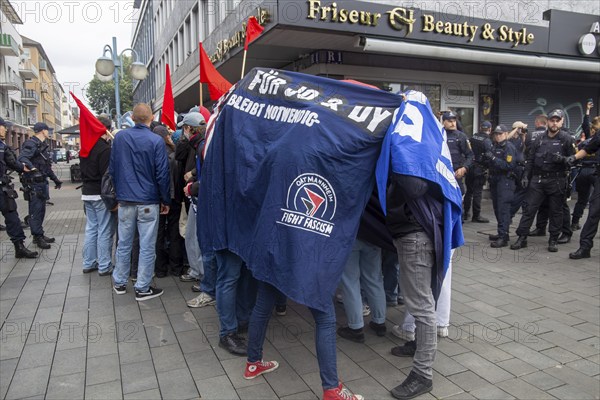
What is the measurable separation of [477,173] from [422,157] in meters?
7.24

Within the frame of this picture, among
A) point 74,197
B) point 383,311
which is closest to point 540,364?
point 383,311

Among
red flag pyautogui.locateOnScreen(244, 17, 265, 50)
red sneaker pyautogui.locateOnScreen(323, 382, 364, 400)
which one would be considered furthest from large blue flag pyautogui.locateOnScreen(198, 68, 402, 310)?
red flag pyautogui.locateOnScreen(244, 17, 265, 50)

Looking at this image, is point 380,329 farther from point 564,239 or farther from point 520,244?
point 564,239

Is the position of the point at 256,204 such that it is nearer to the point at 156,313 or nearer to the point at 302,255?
the point at 302,255

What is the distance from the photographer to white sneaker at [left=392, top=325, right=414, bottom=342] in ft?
12.2

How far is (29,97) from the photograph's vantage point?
5475cm

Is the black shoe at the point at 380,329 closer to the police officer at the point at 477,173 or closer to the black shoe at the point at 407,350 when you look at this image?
the black shoe at the point at 407,350

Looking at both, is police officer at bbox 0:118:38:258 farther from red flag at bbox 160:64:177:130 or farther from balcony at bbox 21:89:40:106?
balcony at bbox 21:89:40:106

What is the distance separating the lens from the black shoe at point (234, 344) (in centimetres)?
358

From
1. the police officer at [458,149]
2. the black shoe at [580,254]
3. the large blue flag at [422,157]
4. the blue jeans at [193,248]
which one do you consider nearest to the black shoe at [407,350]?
the large blue flag at [422,157]

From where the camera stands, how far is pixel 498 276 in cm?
567

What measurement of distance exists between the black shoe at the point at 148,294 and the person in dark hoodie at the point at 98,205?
44.1 inches

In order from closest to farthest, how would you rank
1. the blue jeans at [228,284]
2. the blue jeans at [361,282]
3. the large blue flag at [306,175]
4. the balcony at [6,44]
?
1. the large blue flag at [306,175]
2. the blue jeans at [228,284]
3. the blue jeans at [361,282]
4. the balcony at [6,44]

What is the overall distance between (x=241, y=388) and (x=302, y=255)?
1.08 m
